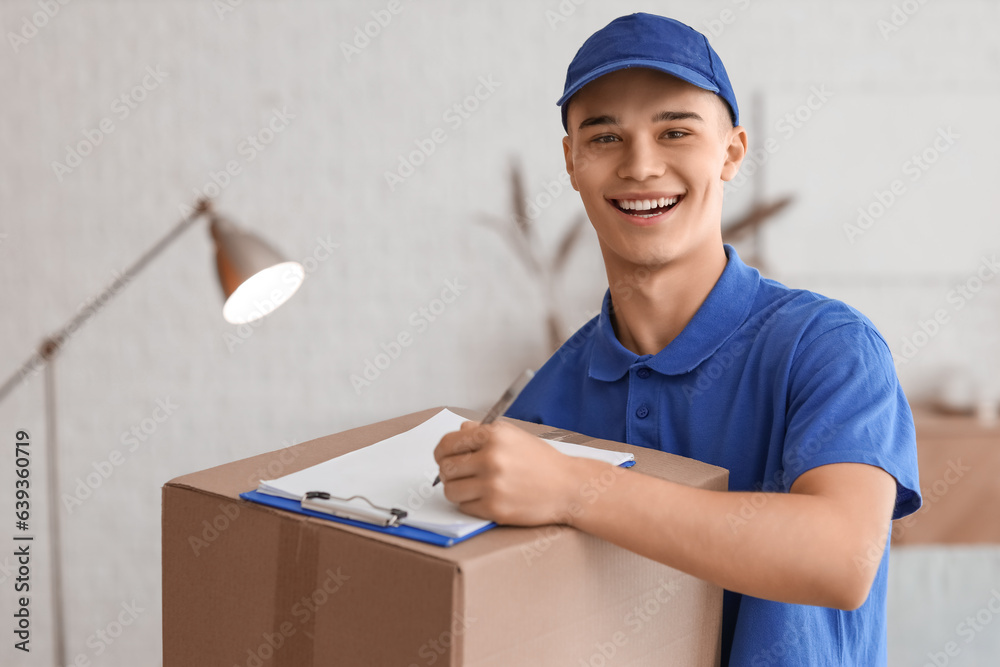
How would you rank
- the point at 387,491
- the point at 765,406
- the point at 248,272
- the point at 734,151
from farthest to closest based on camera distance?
the point at 248,272
the point at 734,151
the point at 765,406
the point at 387,491

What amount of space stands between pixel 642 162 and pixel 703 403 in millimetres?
285

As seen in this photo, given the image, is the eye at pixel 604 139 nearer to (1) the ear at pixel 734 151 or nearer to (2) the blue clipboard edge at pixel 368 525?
(1) the ear at pixel 734 151

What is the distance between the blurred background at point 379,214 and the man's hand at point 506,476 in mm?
1703

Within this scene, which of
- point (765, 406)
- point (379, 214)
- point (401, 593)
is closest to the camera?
point (401, 593)

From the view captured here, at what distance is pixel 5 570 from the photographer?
2.37m

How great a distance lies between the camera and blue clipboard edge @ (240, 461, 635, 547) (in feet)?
2.01

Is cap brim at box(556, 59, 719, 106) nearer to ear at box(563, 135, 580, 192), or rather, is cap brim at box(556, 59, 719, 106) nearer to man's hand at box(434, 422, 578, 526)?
ear at box(563, 135, 580, 192)

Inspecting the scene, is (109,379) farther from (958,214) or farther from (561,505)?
(958,214)

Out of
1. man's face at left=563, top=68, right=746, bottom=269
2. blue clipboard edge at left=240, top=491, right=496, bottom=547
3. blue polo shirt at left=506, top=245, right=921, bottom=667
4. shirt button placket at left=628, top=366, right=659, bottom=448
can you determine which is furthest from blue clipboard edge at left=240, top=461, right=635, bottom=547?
man's face at left=563, top=68, right=746, bottom=269

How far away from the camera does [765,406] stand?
903 mm

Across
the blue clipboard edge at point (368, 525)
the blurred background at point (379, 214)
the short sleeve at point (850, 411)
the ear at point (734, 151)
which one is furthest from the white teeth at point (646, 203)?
the blurred background at point (379, 214)

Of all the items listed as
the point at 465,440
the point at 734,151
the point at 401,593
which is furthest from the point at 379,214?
the point at 401,593

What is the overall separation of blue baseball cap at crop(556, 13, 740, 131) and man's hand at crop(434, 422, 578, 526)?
1.50ft

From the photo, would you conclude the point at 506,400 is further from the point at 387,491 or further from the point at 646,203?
the point at 646,203
